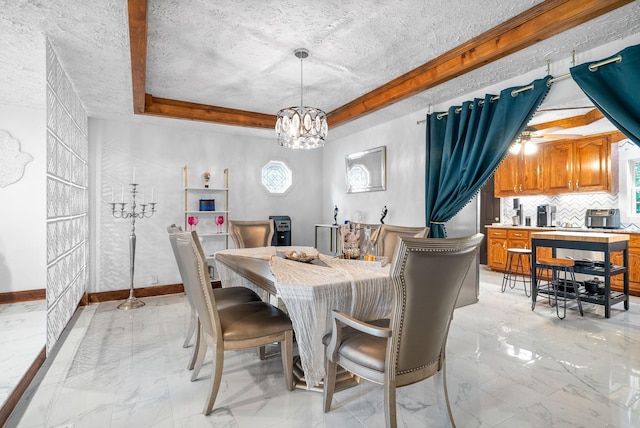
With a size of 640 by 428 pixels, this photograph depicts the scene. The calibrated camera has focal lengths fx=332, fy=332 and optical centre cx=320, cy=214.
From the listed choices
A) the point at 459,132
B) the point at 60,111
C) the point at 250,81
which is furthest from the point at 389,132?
the point at 60,111

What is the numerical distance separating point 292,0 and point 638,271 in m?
5.34

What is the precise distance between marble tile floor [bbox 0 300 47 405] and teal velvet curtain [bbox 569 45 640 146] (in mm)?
4183

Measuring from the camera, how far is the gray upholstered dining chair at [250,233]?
11.9 feet

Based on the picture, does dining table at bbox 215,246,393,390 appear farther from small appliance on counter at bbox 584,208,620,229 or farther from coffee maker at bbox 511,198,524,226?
coffee maker at bbox 511,198,524,226

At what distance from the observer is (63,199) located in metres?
2.80

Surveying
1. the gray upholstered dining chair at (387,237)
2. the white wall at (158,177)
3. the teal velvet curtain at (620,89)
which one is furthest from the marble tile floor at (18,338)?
the teal velvet curtain at (620,89)

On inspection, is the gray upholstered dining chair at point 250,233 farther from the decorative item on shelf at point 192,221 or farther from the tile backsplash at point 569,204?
the tile backsplash at point 569,204

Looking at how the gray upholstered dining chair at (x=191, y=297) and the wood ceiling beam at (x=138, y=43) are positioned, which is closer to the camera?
the wood ceiling beam at (x=138, y=43)

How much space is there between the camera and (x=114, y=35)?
2240 millimetres

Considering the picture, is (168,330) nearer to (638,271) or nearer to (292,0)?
(292,0)

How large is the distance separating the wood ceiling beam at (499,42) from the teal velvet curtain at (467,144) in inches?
22.9

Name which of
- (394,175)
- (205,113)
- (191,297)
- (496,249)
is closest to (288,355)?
(191,297)

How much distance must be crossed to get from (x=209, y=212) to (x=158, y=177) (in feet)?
2.65

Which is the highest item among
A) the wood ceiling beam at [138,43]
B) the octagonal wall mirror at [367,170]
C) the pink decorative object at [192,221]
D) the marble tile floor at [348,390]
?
the wood ceiling beam at [138,43]
